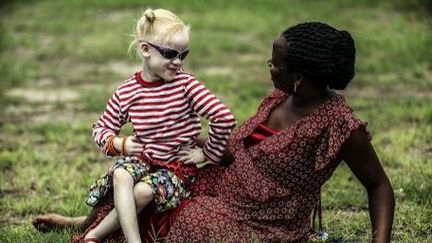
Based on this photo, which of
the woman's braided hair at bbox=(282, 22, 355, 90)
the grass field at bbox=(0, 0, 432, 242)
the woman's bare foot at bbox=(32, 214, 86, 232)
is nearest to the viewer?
the woman's braided hair at bbox=(282, 22, 355, 90)

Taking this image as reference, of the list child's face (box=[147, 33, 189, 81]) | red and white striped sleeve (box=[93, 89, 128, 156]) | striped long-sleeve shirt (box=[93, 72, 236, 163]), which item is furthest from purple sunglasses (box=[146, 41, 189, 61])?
red and white striped sleeve (box=[93, 89, 128, 156])

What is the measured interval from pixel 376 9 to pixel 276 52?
12017mm

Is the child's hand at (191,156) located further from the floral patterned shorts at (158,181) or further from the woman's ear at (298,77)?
the woman's ear at (298,77)

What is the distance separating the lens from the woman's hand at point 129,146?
4258 mm

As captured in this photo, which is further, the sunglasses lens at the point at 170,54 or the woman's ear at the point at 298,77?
the sunglasses lens at the point at 170,54

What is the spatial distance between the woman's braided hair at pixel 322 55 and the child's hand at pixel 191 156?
68cm

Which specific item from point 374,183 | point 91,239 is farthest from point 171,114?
point 374,183

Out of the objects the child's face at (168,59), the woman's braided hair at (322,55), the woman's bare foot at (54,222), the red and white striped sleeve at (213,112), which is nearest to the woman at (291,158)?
the woman's braided hair at (322,55)

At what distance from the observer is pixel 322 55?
155 inches

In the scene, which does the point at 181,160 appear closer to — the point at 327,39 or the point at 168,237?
the point at 168,237

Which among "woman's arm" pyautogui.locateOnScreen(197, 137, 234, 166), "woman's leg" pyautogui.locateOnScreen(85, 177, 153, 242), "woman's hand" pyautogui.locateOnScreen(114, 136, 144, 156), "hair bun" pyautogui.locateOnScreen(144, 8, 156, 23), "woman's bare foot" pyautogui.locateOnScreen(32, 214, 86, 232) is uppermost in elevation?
"hair bun" pyautogui.locateOnScreen(144, 8, 156, 23)

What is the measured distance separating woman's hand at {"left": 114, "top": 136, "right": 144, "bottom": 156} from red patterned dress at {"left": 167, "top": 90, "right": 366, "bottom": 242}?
15.0 inches

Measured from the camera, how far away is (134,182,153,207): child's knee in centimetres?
412

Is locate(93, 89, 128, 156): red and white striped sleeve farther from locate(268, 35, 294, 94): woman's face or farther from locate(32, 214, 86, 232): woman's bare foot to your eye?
locate(268, 35, 294, 94): woman's face
